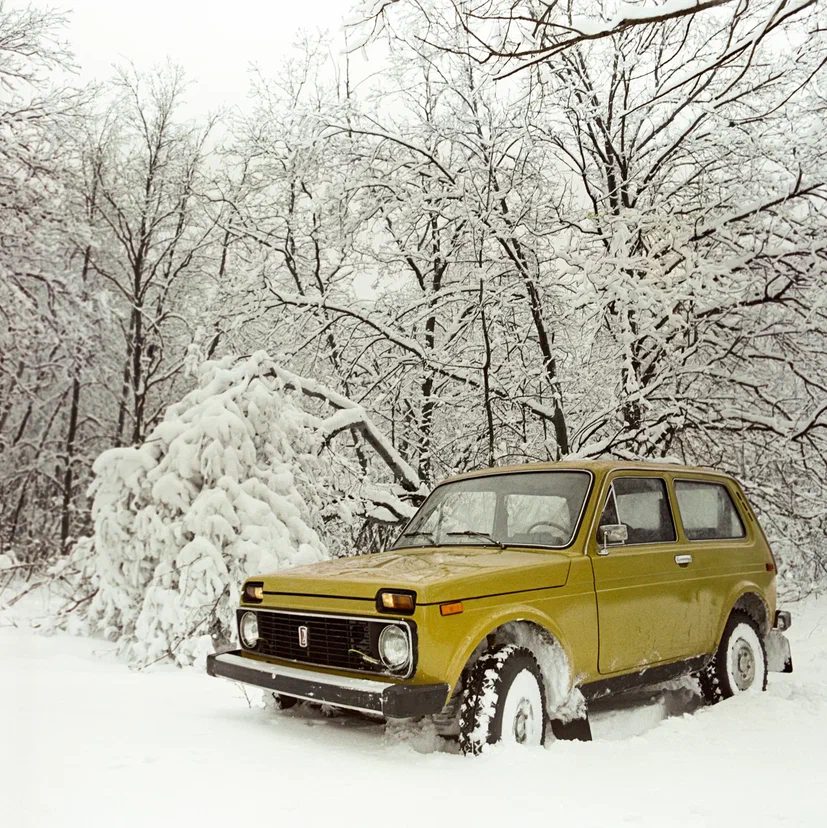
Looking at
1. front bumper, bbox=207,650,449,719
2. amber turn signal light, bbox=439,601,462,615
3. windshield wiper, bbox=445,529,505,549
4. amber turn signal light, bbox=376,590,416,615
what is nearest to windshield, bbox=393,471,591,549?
windshield wiper, bbox=445,529,505,549

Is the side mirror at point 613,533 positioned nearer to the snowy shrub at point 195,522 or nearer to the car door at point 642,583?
the car door at point 642,583

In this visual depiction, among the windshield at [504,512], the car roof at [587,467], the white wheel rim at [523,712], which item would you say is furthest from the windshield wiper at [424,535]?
the white wheel rim at [523,712]

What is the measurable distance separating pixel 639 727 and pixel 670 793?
5.56 ft

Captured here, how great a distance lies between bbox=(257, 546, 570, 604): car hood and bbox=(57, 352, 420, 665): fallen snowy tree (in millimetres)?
3575

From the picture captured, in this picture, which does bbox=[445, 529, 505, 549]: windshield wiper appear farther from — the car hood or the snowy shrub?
the snowy shrub

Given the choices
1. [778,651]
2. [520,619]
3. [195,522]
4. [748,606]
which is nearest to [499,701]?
[520,619]

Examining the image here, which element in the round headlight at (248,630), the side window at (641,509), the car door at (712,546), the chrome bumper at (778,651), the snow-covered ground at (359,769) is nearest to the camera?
the snow-covered ground at (359,769)

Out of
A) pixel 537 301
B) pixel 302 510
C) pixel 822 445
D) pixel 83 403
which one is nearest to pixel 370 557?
pixel 302 510

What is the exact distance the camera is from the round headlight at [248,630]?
516 cm

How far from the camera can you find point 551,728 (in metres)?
5.05

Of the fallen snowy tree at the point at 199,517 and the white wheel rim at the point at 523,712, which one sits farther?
the fallen snowy tree at the point at 199,517

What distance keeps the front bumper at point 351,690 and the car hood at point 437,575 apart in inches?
16.4

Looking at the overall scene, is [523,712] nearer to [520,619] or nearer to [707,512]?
[520,619]

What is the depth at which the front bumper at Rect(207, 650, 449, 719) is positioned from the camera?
405 centimetres
